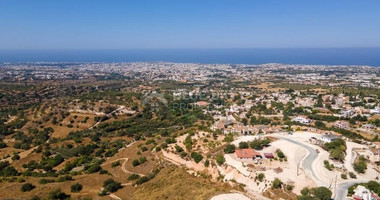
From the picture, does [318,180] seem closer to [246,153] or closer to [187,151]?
[246,153]

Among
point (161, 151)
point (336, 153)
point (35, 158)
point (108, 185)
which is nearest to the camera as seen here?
point (108, 185)

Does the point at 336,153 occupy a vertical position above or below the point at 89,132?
above

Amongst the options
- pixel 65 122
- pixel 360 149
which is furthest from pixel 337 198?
pixel 65 122

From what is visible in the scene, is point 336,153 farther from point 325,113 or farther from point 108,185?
point 325,113

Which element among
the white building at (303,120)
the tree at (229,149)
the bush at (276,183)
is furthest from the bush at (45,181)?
the white building at (303,120)

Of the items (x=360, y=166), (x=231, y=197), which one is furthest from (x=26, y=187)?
(x=360, y=166)

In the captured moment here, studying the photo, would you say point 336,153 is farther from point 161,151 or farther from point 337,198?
point 161,151

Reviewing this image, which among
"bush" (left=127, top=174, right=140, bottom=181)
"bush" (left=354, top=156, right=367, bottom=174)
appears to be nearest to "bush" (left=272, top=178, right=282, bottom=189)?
"bush" (left=354, top=156, right=367, bottom=174)

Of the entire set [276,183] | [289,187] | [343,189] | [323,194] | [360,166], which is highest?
[323,194]

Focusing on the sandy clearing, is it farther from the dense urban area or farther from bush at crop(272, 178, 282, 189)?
bush at crop(272, 178, 282, 189)

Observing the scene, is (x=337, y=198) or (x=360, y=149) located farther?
(x=360, y=149)

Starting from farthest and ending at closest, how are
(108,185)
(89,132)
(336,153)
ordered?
(89,132), (336,153), (108,185)
